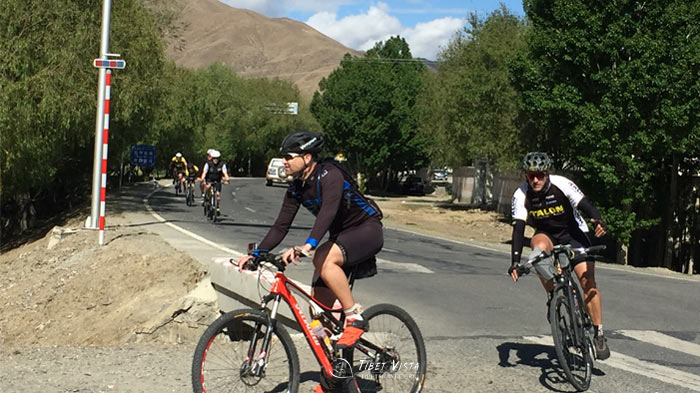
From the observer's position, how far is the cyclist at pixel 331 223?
5.31 metres

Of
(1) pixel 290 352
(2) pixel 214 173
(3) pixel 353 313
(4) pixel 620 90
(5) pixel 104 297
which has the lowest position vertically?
(5) pixel 104 297

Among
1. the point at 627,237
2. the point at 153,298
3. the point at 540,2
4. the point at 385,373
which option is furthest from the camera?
the point at 540,2

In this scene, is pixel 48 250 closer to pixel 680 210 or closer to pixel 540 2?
pixel 540 2

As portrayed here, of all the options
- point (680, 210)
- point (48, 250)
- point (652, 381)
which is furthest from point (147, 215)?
point (652, 381)

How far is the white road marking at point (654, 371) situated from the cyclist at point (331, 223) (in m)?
3.11

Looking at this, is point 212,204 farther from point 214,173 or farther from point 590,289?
point 590,289

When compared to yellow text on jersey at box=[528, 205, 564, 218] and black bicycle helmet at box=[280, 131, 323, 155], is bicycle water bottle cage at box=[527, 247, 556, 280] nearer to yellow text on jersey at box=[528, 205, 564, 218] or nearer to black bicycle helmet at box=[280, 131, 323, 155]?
yellow text on jersey at box=[528, 205, 564, 218]

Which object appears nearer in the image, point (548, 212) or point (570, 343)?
point (570, 343)

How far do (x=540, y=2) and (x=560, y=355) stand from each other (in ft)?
76.8

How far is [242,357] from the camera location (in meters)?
5.13

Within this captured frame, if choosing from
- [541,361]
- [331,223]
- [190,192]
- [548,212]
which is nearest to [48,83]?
[190,192]

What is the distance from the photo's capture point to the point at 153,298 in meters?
10.7

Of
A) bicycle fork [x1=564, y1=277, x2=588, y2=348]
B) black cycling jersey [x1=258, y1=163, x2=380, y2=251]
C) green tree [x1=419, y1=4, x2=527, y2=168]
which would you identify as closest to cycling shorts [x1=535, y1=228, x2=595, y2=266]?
bicycle fork [x1=564, y1=277, x2=588, y2=348]

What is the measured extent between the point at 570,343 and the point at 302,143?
109 inches
